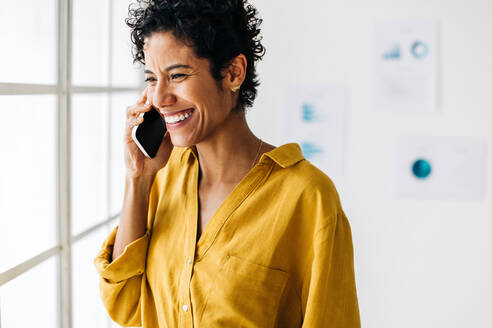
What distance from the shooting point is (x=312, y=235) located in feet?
3.52

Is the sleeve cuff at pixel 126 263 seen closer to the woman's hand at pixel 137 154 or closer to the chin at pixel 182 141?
the woman's hand at pixel 137 154

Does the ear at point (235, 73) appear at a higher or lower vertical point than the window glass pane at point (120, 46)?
lower

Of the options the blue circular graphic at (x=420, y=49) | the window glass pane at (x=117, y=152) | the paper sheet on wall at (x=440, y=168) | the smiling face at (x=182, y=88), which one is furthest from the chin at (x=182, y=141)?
the blue circular graphic at (x=420, y=49)

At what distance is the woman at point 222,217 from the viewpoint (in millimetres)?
1040

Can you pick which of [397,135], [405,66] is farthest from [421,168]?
[405,66]

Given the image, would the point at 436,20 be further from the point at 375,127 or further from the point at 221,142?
the point at 221,142

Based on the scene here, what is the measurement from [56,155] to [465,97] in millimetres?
1906

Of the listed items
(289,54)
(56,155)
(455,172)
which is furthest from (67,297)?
(455,172)

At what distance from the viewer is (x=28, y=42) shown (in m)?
1.25

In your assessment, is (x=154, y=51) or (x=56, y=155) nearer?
(x=154, y=51)

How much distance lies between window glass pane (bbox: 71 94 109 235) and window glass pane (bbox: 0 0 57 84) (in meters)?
0.23

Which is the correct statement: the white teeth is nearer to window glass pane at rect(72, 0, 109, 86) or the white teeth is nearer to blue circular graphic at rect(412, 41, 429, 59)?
window glass pane at rect(72, 0, 109, 86)

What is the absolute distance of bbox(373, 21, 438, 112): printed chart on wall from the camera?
2.47 m

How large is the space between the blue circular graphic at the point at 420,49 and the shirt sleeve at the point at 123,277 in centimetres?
181
